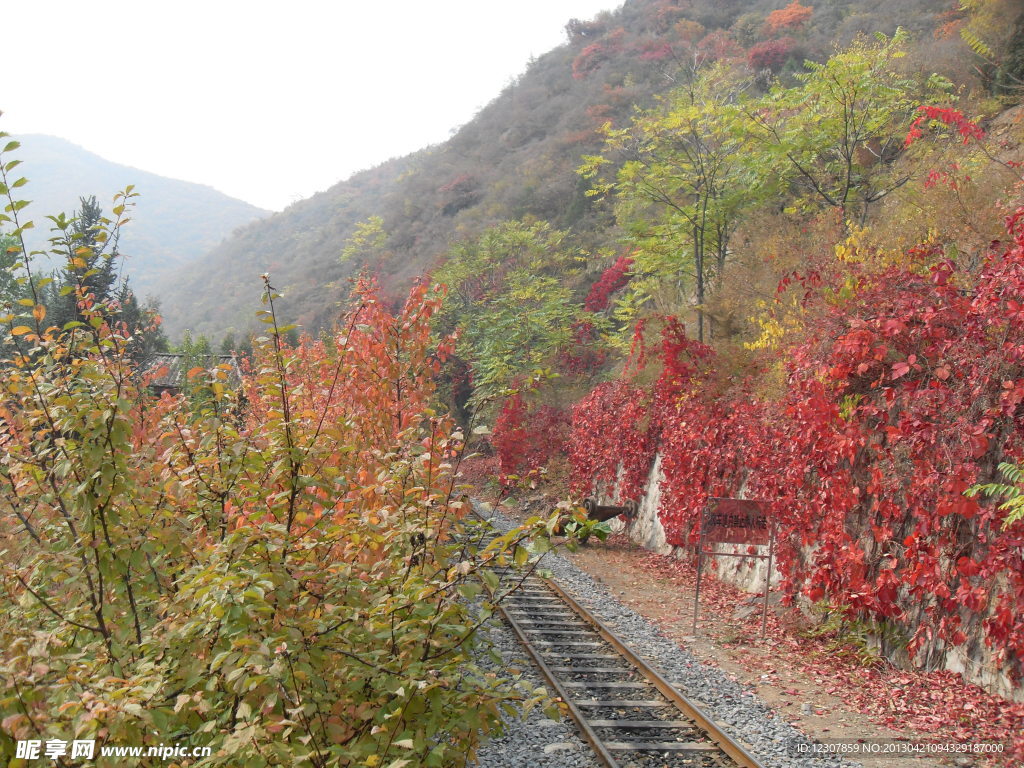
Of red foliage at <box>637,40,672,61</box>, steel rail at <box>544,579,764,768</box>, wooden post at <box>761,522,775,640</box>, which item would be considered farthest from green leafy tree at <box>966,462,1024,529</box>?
red foliage at <box>637,40,672,61</box>

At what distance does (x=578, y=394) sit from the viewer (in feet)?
73.8

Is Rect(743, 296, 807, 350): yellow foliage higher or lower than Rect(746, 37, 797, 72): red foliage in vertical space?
lower

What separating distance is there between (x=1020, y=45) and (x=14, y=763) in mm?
22087

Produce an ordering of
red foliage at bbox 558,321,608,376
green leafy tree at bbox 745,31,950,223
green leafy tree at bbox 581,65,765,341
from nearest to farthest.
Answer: green leafy tree at bbox 745,31,950,223 < green leafy tree at bbox 581,65,765,341 < red foliage at bbox 558,321,608,376

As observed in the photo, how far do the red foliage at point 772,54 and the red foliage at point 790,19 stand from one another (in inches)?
123

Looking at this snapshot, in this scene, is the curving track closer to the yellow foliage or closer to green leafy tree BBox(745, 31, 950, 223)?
the yellow foliage

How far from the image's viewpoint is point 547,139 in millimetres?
50562

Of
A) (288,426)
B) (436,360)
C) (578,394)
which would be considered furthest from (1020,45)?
(288,426)

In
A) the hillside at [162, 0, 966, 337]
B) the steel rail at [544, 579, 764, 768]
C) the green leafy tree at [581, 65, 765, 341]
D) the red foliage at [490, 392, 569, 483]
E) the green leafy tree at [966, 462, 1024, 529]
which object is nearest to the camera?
the steel rail at [544, 579, 764, 768]

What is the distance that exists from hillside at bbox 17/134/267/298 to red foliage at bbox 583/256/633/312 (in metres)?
108

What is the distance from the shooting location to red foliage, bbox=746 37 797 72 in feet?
117

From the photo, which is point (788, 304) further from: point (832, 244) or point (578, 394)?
point (578, 394)

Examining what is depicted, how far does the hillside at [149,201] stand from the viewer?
427ft

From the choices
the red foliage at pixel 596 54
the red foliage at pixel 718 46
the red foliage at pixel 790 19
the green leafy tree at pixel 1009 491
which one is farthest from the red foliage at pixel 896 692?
the red foliage at pixel 596 54
